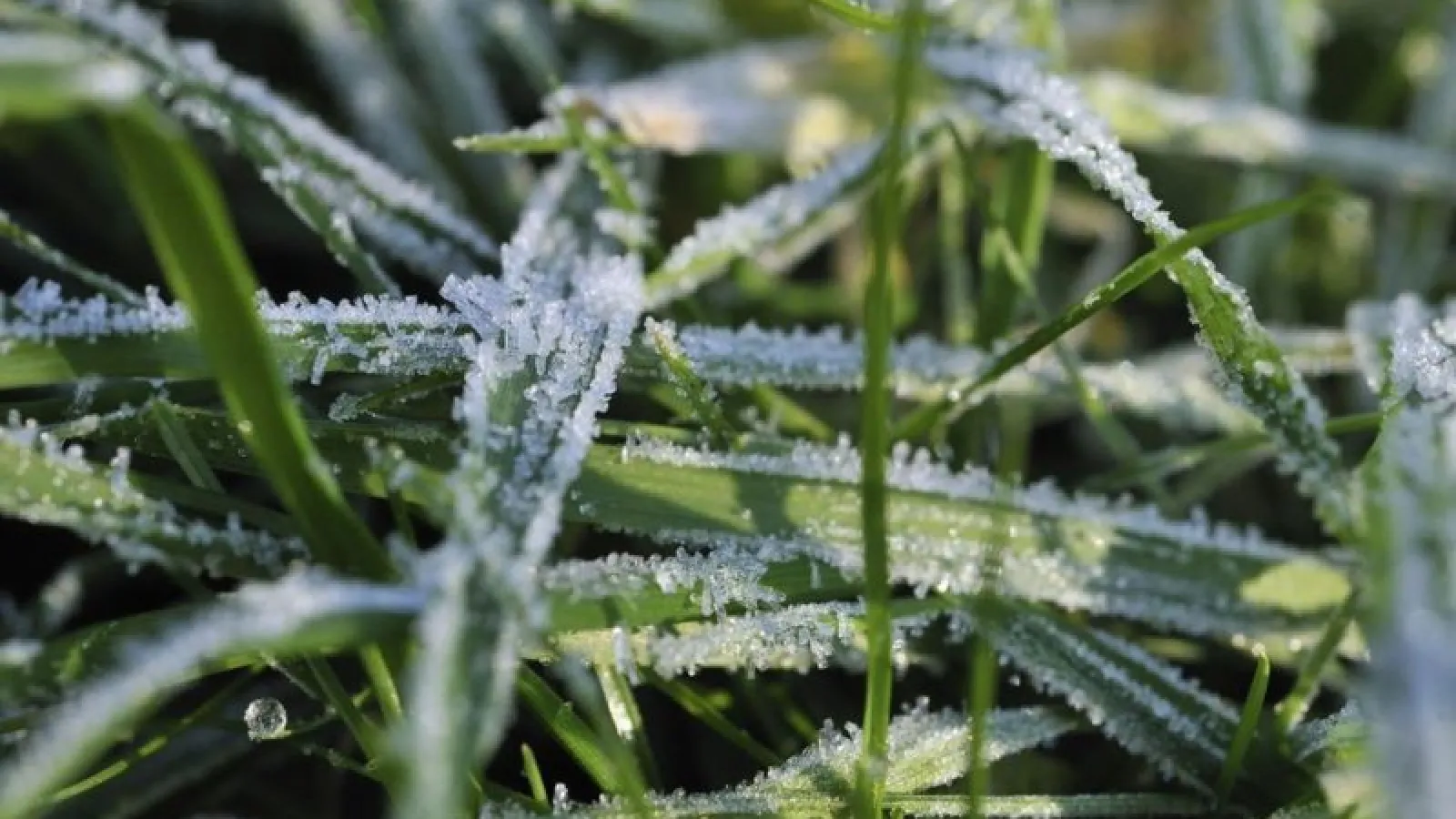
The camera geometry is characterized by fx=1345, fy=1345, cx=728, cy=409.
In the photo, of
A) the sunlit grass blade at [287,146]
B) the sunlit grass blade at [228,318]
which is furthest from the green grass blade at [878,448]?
the sunlit grass blade at [287,146]

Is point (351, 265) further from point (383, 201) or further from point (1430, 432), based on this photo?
point (1430, 432)

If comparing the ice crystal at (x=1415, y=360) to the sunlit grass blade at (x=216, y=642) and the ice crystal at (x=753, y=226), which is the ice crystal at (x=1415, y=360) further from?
the sunlit grass blade at (x=216, y=642)

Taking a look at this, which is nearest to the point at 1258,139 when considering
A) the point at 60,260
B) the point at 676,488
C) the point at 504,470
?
the point at 676,488

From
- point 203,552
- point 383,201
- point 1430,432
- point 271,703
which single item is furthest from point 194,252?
point 1430,432

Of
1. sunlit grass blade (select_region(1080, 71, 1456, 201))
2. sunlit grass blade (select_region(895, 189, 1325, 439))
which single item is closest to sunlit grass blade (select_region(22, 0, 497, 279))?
sunlit grass blade (select_region(895, 189, 1325, 439))

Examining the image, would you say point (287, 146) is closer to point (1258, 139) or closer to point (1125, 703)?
point (1125, 703)

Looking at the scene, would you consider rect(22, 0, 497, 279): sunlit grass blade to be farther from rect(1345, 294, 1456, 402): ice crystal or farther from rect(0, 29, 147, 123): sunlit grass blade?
rect(1345, 294, 1456, 402): ice crystal

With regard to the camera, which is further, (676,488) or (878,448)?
(676,488)

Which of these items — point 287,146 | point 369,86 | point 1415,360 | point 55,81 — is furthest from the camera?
point 369,86
